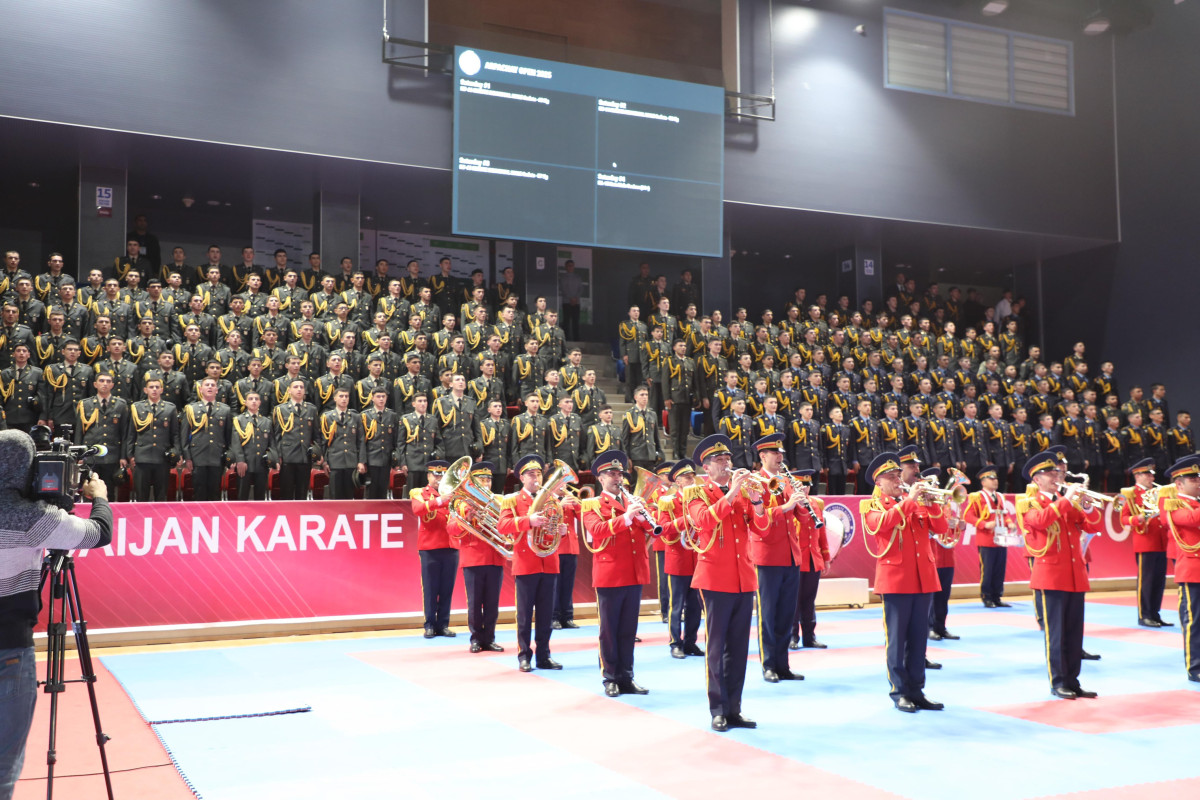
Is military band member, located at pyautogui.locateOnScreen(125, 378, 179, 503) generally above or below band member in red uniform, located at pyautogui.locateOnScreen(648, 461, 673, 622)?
above

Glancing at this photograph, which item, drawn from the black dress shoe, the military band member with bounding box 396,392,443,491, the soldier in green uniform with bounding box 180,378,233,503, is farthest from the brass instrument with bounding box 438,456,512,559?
the black dress shoe

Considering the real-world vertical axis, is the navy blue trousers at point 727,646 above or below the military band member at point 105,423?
below

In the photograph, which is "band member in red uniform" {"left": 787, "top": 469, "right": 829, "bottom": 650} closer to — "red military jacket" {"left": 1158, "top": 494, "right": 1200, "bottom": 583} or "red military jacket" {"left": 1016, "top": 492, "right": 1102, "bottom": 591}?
"red military jacket" {"left": 1016, "top": 492, "right": 1102, "bottom": 591}

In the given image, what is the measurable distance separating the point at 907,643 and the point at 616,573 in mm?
2505

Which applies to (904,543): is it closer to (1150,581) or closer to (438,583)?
(438,583)

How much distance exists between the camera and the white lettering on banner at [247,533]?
39.8ft

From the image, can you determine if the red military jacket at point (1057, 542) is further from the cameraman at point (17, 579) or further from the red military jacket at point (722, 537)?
the cameraman at point (17, 579)

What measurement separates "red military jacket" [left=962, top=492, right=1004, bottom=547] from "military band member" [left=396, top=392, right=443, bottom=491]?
767 cm

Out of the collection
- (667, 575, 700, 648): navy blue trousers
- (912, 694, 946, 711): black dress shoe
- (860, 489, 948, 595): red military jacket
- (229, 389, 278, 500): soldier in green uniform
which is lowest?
(912, 694, 946, 711): black dress shoe

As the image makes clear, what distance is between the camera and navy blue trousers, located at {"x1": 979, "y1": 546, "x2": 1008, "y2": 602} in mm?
14992

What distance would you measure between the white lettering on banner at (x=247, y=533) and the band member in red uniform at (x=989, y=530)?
370 inches

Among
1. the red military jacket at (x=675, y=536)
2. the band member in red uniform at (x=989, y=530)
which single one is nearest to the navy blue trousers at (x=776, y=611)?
the red military jacket at (x=675, y=536)

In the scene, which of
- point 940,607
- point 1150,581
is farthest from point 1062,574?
point 1150,581

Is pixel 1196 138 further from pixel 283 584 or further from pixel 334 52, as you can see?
pixel 283 584
